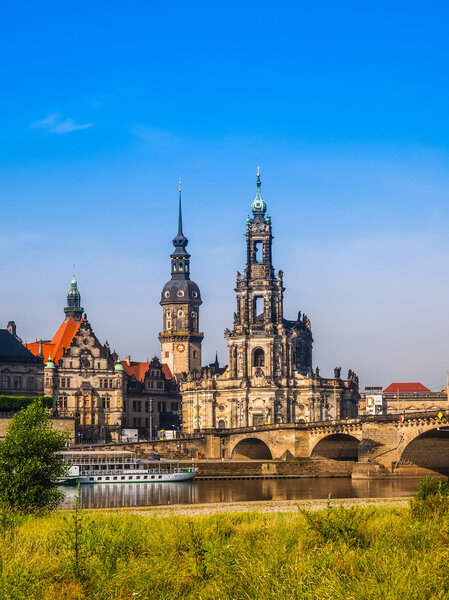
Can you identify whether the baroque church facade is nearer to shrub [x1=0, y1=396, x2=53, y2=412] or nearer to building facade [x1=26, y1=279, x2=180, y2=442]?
building facade [x1=26, y1=279, x2=180, y2=442]

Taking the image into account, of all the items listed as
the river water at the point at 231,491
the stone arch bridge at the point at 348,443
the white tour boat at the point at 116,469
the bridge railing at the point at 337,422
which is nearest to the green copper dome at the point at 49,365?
the bridge railing at the point at 337,422

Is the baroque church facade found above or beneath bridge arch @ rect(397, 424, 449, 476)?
above

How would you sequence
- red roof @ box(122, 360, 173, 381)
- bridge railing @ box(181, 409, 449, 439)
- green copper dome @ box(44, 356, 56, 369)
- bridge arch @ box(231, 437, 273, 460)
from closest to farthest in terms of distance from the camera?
1. bridge railing @ box(181, 409, 449, 439)
2. bridge arch @ box(231, 437, 273, 460)
3. green copper dome @ box(44, 356, 56, 369)
4. red roof @ box(122, 360, 173, 381)

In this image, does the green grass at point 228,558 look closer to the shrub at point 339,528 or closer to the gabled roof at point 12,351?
the shrub at point 339,528

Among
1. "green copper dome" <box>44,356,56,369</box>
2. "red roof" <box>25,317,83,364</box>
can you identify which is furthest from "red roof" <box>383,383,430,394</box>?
"green copper dome" <box>44,356,56,369</box>

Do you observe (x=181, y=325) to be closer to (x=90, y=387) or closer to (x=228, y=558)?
(x=90, y=387)

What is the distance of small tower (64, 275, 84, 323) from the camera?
14335 centimetres

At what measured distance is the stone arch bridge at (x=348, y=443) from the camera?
91.4 meters

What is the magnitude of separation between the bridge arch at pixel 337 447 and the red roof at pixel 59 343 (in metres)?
36.9

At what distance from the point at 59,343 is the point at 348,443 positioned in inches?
1626

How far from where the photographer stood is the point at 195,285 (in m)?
152

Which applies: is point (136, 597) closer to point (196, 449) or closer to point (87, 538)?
point (87, 538)

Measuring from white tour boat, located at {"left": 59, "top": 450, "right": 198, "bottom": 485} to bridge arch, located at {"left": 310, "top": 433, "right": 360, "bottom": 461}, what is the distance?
1440 centimetres

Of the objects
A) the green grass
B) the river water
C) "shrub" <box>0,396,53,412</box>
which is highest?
"shrub" <box>0,396,53,412</box>
